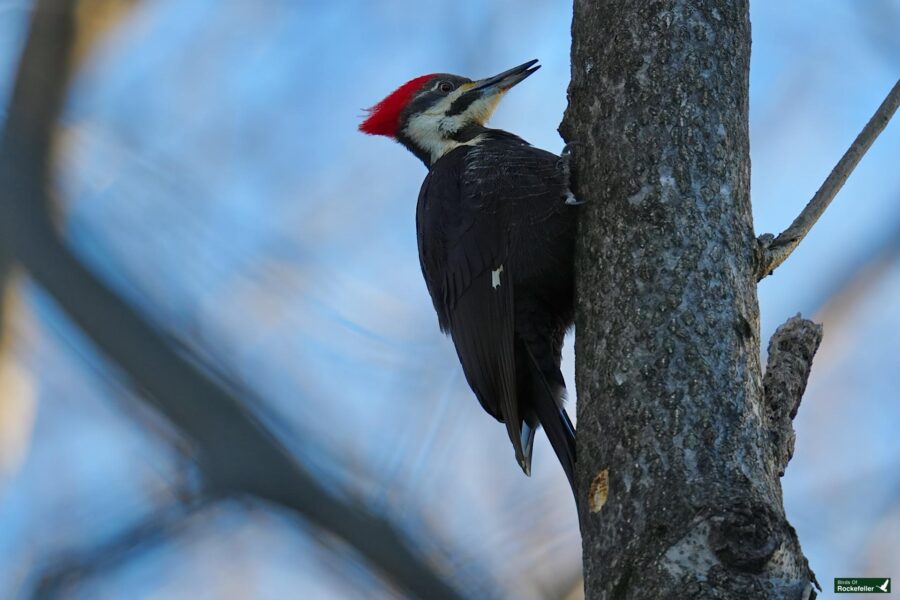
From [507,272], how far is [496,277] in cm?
4

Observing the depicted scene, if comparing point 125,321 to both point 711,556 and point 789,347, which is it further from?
point 789,347

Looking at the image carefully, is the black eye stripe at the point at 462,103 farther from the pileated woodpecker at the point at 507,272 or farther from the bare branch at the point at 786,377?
the bare branch at the point at 786,377

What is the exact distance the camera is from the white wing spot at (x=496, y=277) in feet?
11.6

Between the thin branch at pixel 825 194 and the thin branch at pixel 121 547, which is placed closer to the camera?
the thin branch at pixel 121 547

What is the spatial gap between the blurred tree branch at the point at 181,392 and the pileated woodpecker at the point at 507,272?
1.45m

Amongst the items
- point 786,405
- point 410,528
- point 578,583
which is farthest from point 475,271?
point 410,528

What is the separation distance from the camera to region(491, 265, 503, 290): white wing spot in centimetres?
354

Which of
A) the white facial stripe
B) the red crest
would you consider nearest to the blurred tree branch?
the white facial stripe

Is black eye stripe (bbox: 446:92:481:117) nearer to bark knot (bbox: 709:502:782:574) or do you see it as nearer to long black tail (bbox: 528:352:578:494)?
long black tail (bbox: 528:352:578:494)

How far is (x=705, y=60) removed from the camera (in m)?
2.83

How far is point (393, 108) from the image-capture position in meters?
4.84

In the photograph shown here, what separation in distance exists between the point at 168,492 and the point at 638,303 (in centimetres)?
108

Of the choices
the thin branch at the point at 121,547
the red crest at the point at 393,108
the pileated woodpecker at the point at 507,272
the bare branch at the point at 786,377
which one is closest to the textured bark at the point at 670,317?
the bare branch at the point at 786,377

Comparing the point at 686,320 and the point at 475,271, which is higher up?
the point at 475,271
